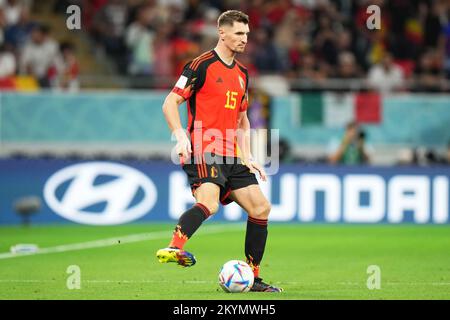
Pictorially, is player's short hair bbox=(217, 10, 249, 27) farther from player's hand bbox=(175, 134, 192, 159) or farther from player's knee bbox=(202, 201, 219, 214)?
player's knee bbox=(202, 201, 219, 214)

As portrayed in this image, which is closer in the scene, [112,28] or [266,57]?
[266,57]

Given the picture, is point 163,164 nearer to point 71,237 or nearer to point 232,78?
point 71,237

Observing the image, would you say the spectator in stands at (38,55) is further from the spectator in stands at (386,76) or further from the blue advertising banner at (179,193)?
the spectator in stands at (386,76)

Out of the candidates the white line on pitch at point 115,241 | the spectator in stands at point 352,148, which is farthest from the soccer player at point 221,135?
the spectator in stands at point 352,148

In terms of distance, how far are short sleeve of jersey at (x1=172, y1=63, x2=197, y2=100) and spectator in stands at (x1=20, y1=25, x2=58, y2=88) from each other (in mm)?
10042

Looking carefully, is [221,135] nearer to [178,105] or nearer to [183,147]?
[178,105]

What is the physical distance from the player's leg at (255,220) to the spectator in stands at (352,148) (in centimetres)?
904

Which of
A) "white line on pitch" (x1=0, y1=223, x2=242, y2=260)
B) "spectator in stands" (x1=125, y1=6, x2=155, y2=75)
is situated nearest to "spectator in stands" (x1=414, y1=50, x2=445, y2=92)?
"white line on pitch" (x1=0, y1=223, x2=242, y2=260)

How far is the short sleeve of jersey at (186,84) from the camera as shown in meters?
9.38

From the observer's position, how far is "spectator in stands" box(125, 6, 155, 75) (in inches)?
780

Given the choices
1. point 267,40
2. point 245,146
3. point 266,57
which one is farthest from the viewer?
point 267,40

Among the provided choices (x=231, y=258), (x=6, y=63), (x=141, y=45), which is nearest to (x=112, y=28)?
(x=141, y=45)

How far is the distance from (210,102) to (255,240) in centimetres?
130

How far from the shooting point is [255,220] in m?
9.57
